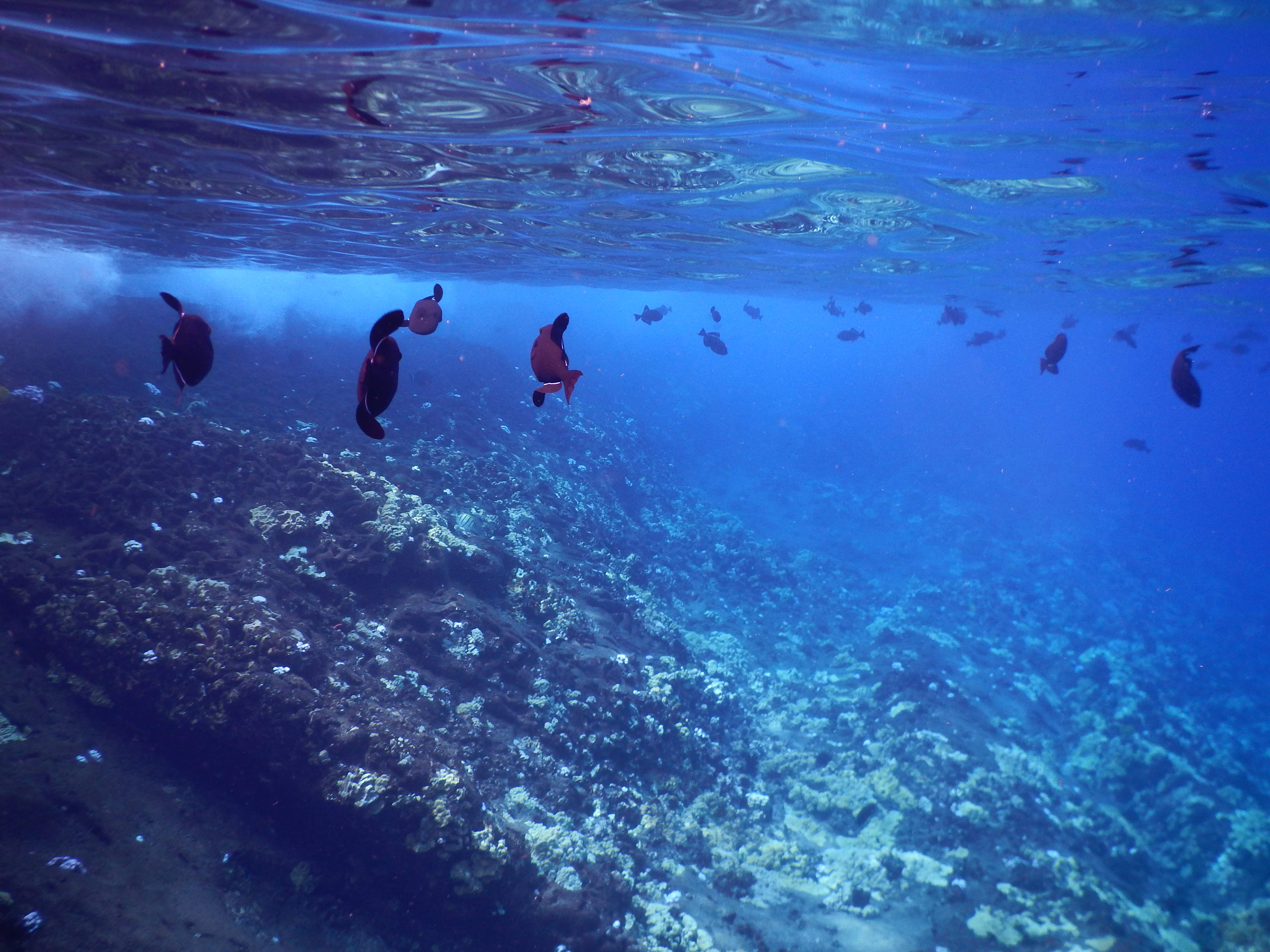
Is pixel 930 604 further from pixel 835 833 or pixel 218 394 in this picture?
pixel 218 394

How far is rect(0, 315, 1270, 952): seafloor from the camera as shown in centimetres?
640

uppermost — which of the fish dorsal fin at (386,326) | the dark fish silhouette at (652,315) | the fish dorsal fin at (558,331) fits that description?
the dark fish silhouette at (652,315)

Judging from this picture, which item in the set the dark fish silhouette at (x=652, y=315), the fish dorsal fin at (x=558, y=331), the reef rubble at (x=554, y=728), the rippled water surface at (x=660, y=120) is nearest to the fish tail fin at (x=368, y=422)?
the fish dorsal fin at (x=558, y=331)

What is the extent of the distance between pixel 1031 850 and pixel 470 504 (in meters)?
13.7

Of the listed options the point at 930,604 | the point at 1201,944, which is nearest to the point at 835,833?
the point at 1201,944

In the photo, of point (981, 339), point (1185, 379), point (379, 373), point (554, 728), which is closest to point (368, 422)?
point (379, 373)

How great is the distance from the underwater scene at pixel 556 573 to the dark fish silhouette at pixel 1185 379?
4 cm

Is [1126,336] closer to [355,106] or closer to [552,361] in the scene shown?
[552,361]

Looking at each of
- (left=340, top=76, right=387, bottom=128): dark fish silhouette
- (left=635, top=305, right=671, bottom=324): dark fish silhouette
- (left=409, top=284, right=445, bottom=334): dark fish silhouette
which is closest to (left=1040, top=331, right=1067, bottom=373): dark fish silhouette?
(left=409, top=284, right=445, bottom=334): dark fish silhouette

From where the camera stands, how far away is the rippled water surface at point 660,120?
271 inches

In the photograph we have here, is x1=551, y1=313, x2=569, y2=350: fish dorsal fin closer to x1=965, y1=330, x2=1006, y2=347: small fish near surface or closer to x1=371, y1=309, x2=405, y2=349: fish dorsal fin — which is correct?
x1=371, y1=309, x2=405, y2=349: fish dorsal fin

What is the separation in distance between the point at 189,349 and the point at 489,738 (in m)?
7.16

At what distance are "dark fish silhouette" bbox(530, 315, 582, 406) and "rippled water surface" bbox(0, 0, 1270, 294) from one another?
17.7ft

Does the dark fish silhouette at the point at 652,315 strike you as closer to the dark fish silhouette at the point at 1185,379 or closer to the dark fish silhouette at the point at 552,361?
the dark fish silhouette at the point at 1185,379
